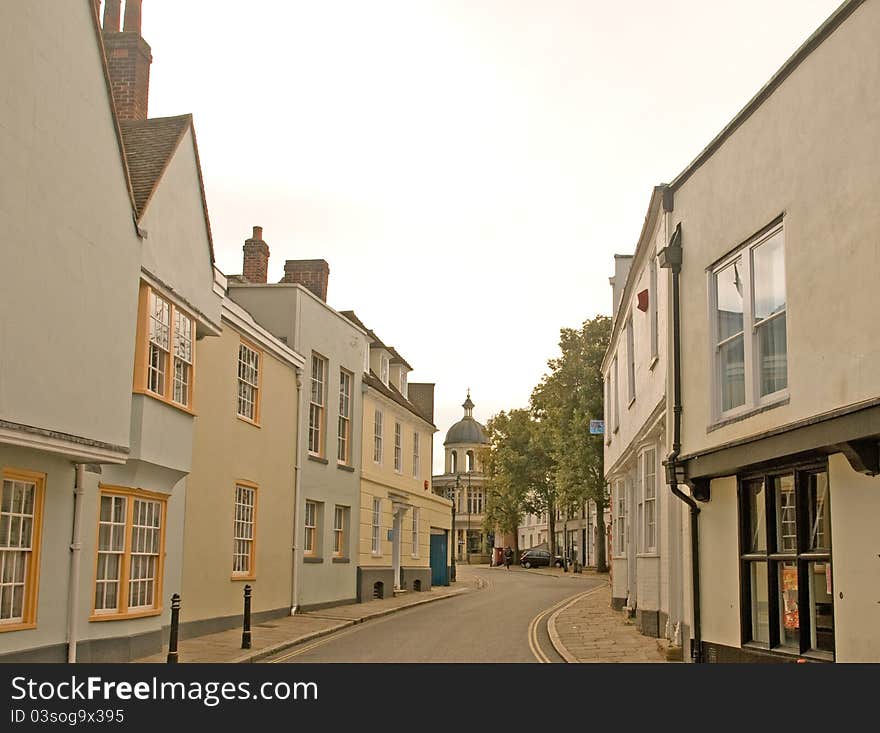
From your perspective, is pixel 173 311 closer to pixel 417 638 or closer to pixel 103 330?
pixel 103 330

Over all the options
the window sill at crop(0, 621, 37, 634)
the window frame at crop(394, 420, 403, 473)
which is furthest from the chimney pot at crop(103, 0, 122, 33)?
the window frame at crop(394, 420, 403, 473)

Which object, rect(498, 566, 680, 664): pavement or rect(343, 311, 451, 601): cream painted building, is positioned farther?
rect(343, 311, 451, 601): cream painted building

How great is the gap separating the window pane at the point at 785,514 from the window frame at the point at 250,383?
1321 cm

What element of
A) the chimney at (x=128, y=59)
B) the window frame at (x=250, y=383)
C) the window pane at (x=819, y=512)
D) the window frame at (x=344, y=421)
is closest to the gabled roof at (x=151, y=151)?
the chimney at (x=128, y=59)

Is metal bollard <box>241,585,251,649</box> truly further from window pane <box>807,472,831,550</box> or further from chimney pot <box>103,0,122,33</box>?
window pane <box>807,472,831,550</box>

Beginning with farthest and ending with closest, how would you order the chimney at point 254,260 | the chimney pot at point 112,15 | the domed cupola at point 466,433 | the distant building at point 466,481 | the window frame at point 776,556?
the domed cupola at point 466,433
the distant building at point 466,481
the chimney at point 254,260
the chimney pot at point 112,15
the window frame at point 776,556

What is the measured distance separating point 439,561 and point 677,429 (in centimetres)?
3182

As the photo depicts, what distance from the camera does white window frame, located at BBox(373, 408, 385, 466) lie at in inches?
1265

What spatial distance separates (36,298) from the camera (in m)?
11.5

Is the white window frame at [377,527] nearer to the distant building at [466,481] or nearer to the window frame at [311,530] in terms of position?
the window frame at [311,530]

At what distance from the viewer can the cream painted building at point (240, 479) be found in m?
19.0

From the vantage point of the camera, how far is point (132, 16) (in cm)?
1733

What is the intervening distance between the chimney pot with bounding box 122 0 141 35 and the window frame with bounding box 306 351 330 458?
10686 mm

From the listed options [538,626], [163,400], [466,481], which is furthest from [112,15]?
[466,481]
